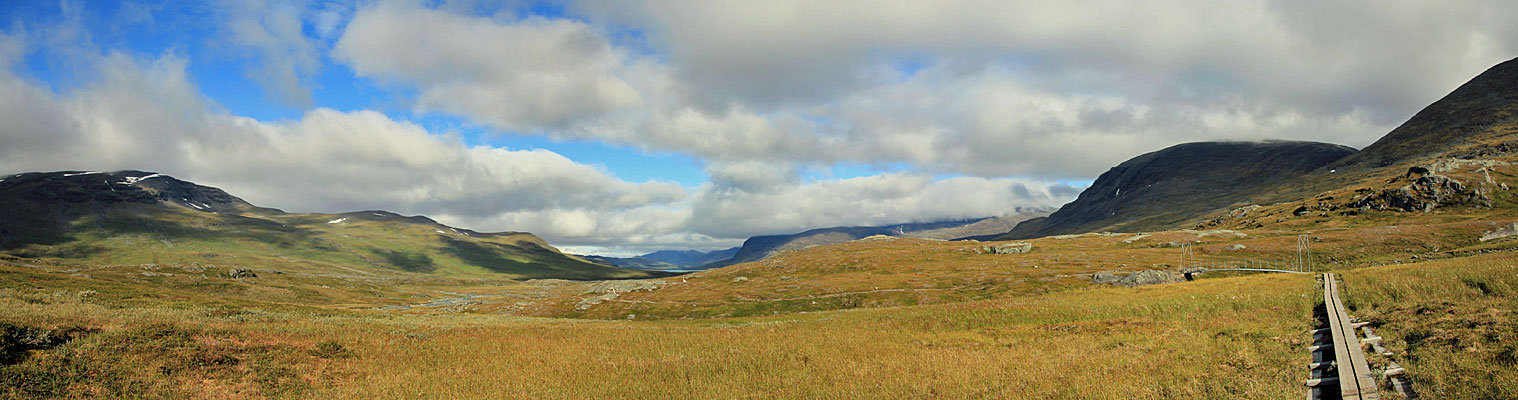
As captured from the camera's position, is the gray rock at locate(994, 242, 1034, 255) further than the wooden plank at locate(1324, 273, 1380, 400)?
Yes

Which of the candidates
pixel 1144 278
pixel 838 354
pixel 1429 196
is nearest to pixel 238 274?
pixel 838 354

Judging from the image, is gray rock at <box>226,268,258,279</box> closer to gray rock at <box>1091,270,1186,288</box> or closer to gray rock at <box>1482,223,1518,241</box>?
gray rock at <box>1091,270,1186,288</box>

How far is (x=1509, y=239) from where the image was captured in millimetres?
68938

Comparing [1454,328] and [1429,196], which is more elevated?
[1429,196]

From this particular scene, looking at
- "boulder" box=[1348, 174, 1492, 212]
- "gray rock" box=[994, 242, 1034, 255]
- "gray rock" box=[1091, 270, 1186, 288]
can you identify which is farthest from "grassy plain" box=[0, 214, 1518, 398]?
"boulder" box=[1348, 174, 1492, 212]

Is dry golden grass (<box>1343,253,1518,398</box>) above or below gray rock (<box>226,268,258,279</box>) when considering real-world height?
above

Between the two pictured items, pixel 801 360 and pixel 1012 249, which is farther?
pixel 1012 249

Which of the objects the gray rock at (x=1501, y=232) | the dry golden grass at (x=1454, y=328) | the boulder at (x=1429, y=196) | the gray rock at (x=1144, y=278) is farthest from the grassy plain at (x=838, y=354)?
the boulder at (x=1429, y=196)

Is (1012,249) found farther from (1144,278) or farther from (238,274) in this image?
(238,274)

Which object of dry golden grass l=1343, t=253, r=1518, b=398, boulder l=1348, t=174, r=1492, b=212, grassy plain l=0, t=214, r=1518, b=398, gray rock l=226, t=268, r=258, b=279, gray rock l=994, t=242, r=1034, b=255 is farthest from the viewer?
gray rock l=226, t=268, r=258, b=279

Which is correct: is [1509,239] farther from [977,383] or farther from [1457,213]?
[977,383]

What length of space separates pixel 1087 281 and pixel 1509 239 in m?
49.6

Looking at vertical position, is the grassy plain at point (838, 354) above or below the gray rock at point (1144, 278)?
above

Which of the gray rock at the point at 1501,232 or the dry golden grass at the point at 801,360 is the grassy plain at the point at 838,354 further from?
the gray rock at the point at 1501,232
